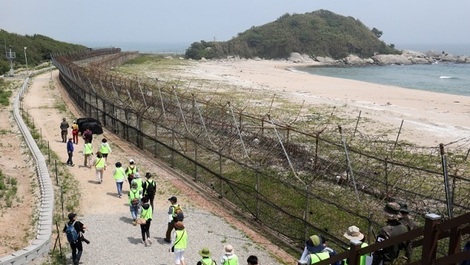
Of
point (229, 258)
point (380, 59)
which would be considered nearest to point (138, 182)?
point (229, 258)

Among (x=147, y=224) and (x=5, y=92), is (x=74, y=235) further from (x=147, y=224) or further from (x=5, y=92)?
(x=5, y=92)

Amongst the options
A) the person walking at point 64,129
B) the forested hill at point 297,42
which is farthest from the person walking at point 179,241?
the forested hill at point 297,42

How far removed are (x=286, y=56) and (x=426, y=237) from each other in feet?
451

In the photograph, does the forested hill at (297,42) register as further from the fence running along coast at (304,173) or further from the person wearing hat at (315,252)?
the person wearing hat at (315,252)

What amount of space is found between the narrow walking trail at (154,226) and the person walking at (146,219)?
0.19 meters

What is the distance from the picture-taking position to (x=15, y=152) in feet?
75.1

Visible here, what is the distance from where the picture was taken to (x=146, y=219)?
12.4m

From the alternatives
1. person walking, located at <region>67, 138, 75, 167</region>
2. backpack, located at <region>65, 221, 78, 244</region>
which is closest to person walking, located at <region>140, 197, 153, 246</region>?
backpack, located at <region>65, 221, 78, 244</region>

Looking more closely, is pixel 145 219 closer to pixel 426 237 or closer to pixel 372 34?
pixel 426 237

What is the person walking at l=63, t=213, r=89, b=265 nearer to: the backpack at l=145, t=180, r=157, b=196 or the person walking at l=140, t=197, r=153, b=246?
the person walking at l=140, t=197, r=153, b=246

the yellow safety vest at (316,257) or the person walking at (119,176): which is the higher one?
the yellow safety vest at (316,257)

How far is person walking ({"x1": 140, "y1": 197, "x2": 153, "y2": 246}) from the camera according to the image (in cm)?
1230

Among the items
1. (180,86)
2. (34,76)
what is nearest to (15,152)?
(180,86)

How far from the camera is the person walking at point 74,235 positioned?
36.2 feet
